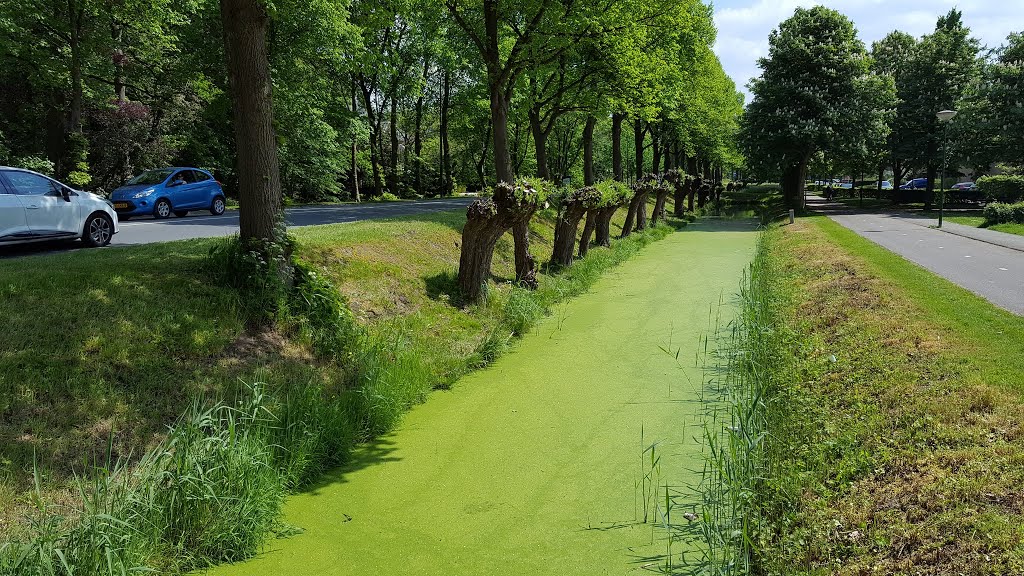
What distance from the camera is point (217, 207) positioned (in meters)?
20.6

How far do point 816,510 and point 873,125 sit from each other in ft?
120

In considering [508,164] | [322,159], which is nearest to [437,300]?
[508,164]

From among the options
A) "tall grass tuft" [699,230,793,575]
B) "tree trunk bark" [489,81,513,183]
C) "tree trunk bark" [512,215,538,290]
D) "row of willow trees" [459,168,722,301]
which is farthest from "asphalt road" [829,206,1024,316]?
"tree trunk bark" [489,81,513,183]

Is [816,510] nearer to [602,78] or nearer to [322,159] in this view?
[602,78]

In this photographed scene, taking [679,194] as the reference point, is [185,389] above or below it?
below

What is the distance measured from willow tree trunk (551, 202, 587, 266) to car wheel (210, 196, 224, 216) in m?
10.8

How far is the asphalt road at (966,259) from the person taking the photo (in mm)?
9883

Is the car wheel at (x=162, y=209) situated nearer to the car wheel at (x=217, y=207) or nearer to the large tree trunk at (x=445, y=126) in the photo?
the car wheel at (x=217, y=207)

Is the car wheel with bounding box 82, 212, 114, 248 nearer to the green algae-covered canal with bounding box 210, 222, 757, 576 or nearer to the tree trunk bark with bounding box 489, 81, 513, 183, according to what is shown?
the green algae-covered canal with bounding box 210, 222, 757, 576

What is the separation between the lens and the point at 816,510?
4.69m

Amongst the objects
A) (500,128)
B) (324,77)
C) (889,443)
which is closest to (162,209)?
(500,128)

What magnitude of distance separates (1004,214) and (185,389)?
26780mm

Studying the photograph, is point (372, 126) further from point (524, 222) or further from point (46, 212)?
point (46, 212)

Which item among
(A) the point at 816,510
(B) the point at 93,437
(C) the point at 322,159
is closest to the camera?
(A) the point at 816,510
